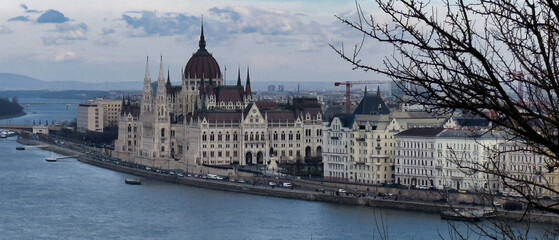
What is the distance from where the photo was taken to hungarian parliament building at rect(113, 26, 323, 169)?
50312 millimetres

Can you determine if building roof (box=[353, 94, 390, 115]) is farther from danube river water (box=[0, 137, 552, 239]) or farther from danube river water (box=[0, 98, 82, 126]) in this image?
danube river water (box=[0, 98, 82, 126])

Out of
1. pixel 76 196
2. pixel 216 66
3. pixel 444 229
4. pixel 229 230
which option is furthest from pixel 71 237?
pixel 216 66

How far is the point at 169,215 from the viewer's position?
33562 mm

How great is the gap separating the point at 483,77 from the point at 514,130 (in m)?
0.20

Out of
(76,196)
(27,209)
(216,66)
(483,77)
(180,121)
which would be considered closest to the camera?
(483,77)

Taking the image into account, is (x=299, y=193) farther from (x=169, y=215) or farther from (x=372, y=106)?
(x=372, y=106)

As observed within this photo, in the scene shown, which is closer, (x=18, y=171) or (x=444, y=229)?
(x=444, y=229)

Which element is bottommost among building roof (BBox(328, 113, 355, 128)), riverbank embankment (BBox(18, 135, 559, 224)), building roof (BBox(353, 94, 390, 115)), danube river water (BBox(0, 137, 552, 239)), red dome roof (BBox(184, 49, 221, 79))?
danube river water (BBox(0, 137, 552, 239))

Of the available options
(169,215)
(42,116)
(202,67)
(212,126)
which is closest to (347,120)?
(212,126)

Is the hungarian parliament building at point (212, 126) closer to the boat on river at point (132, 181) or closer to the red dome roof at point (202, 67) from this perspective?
the red dome roof at point (202, 67)

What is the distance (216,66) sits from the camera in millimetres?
58031

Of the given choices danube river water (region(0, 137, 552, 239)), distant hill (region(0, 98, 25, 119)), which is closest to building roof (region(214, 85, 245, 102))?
danube river water (region(0, 137, 552, 239))

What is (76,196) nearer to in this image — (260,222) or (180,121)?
(260,222)

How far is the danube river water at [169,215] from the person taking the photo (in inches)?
1115
